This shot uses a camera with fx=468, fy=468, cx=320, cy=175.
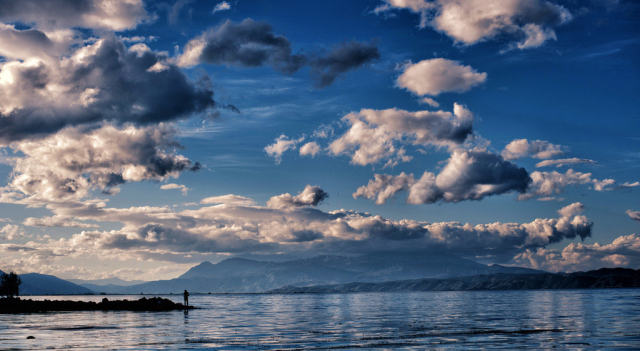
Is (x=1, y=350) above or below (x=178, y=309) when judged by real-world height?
above

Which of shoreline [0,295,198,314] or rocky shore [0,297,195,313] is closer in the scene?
shoreline [0,295,198,314]

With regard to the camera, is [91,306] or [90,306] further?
[91,306]

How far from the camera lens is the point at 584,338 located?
45.1 metres

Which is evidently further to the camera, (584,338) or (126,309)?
(126,309)

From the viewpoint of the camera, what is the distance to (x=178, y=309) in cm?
12825

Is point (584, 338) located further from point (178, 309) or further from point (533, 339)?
point (178, 309)

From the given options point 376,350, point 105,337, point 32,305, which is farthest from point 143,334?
point 32,305

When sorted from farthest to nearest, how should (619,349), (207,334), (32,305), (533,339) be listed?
(32,305), (207,334), (533,339), (619,349)

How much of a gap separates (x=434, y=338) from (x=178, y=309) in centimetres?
9772

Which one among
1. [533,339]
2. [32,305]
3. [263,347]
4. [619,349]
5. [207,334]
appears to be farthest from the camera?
[32,305]

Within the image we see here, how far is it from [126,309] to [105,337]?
277 feet

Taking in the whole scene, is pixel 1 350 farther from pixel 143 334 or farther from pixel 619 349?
pixel 619 349

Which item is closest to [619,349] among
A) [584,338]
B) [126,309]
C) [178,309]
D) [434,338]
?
[584,338]

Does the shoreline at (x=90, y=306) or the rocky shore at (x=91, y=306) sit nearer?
the shoreline at (x=90, y=306)
